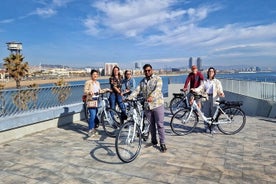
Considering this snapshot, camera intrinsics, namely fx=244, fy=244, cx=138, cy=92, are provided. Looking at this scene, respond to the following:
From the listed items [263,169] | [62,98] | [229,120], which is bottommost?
[263,169]

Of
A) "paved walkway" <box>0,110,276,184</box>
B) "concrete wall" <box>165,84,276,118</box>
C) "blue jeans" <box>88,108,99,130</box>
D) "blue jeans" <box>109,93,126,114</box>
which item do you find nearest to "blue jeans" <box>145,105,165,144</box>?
"paved walkway" <box>0,110,276,184</box>

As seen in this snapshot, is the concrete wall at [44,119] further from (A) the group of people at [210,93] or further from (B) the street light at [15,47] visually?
(B) the street light at [15,47]

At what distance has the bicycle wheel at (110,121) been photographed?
6.61 m

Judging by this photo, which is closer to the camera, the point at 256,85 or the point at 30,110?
the point at 30,110

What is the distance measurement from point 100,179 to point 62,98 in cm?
466

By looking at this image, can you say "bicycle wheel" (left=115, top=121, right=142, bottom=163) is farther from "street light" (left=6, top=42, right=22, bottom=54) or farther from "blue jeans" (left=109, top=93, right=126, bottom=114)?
"street light" (left=6, top=42, right=22, bottom=54)

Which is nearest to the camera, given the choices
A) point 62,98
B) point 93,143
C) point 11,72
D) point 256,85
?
point 93,143

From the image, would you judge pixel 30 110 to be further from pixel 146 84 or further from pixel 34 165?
pixel 146 84

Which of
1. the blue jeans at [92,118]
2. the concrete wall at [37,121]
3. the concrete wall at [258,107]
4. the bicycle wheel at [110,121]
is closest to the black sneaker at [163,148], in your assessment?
the bicycle wheel at [110,121]

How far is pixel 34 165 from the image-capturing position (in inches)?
174

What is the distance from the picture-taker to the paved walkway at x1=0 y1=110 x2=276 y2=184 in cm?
388

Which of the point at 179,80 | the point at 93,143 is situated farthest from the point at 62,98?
the point at 179,80

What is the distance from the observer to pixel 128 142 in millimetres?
4703

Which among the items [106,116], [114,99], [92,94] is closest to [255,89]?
[114,99]
